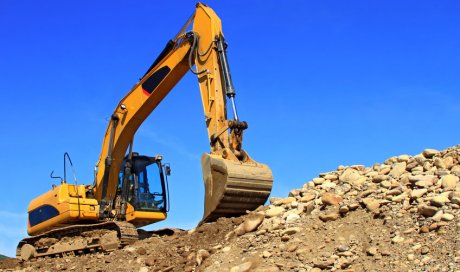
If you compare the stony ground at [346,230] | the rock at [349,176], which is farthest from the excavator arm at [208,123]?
the rock at [349,176]

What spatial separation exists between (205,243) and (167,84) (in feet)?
14.0

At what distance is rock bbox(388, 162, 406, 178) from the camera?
10627 mm

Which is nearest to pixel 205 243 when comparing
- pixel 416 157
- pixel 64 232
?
pixel 416 157

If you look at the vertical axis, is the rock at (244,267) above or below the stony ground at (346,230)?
below

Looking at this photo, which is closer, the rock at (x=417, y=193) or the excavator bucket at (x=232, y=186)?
the rock at (x=417, y=193)

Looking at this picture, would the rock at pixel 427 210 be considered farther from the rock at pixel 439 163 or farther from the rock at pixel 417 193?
the rock at pixel 439 163

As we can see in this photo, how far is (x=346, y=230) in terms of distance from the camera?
9.51 m

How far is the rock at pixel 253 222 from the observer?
10.6 meters

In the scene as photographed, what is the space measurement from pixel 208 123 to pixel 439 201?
4.67 meters

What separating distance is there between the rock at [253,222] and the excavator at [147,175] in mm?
474

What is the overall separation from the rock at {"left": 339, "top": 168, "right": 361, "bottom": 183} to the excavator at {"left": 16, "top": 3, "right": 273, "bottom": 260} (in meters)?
1.30

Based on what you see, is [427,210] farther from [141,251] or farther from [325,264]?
[141,251]

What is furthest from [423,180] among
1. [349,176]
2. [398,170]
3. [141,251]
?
[141,251]

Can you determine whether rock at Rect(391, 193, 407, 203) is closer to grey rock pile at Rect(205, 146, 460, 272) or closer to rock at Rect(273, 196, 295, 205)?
grey rock pile at Rect(205, 146, 460, 272)
